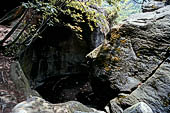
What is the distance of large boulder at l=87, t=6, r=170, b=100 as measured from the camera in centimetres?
365

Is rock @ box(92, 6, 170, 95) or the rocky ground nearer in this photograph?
the rocky ground

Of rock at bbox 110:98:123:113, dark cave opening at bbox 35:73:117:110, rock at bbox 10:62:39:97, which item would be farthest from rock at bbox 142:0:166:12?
rock at bbox 10:62:39:97

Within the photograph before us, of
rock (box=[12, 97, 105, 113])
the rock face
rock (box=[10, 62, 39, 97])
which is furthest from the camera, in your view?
rock (box=[10, 62, 39, 97])

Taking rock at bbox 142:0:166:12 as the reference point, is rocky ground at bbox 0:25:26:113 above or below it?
below

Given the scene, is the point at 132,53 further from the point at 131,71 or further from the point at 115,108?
the point at 115,108

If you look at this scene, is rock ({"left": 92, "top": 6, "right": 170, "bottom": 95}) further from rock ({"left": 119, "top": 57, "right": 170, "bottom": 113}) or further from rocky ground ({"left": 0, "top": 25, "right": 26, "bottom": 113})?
rocky ground ({"left": 0, "top": 25, "right": 26, "bottom": 113})

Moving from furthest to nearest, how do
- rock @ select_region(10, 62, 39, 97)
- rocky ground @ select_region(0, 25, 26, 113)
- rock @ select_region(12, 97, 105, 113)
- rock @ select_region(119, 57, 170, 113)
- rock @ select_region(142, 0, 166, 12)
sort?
rock @ select_region(142, 0, 166, 12) < rock @ select_region(10, 62, 39, 97) < rocky ground @ select_region(0, 25, 26, 113) < rock @ select_region(119, 57, 170, 113) < rock @ select_region(12, 97, 105, 113)

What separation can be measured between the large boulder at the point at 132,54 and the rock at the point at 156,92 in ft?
0.70

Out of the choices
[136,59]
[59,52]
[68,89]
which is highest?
[136,59]

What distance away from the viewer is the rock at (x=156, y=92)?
275 cm

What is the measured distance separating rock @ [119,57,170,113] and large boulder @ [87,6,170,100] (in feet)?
0.70

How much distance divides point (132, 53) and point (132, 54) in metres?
0.04

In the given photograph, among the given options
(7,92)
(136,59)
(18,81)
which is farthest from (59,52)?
(136,59)

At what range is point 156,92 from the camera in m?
2.96
